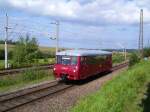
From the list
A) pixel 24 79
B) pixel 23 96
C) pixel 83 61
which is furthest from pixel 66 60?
pixel 23 96

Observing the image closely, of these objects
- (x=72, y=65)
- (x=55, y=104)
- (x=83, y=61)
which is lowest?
(x=55, y=104)

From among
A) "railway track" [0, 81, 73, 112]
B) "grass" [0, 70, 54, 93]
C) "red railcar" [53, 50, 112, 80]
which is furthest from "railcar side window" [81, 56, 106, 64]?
"railway track" [0, 81, 73, 112]

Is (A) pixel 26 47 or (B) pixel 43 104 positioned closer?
(B) pixel 43 104

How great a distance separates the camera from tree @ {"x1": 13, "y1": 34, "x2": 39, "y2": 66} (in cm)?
6044

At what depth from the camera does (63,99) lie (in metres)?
19.3

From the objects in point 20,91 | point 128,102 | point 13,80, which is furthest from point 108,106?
point 13,80

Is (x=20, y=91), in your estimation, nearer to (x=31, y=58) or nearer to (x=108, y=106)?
(x=108, y=106)

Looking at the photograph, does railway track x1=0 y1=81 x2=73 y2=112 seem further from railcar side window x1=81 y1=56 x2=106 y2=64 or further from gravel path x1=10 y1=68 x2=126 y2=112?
railcar side window x1=81 y1=56 x2=106 y2=64

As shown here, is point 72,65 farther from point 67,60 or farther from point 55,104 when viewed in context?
point 55,104

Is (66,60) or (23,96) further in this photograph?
(66,60)

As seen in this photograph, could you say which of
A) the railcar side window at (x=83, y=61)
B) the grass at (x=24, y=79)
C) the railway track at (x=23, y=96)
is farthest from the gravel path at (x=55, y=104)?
the grass at (x=24, y=79)

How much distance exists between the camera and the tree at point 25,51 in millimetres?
60438

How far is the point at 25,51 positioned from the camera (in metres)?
61.2

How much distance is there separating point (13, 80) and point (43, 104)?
1136 centimetres
